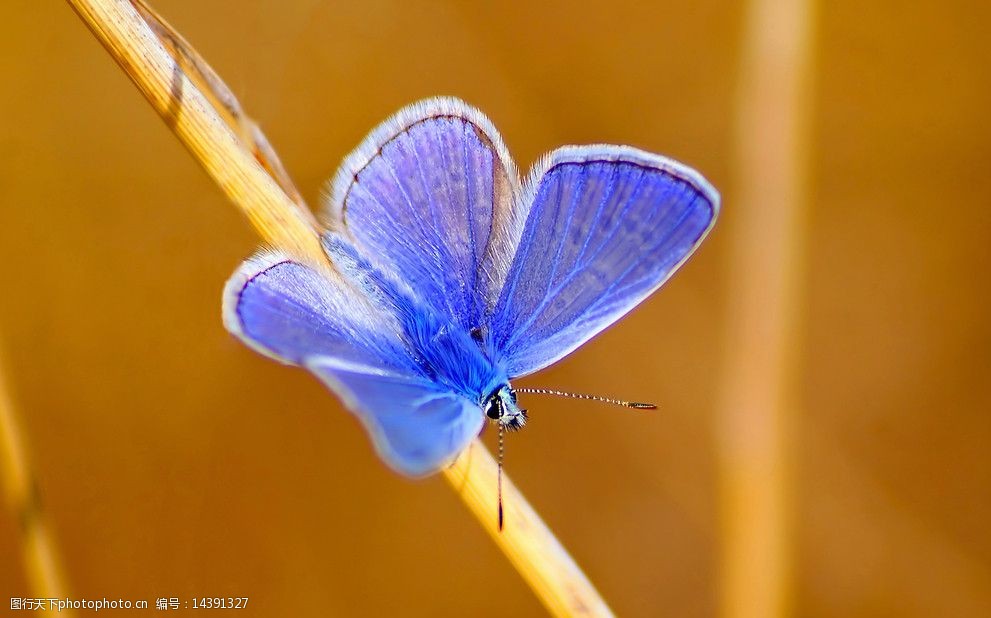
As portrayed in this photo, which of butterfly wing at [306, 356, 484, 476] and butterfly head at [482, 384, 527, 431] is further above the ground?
butterfly wing at [306, 356, 484, 476]

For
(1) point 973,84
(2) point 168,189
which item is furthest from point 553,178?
(1) point 973,84

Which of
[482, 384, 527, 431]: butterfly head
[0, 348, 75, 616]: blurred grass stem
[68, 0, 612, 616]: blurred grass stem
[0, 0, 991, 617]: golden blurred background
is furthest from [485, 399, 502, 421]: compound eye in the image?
[0, 0, 991, 617]: golden blurred background

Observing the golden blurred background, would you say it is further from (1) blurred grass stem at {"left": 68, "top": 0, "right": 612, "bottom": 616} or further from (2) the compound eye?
(1) blurred grass stem at {"left": 68, "top": 0, "right": 612, "bottom": 616}

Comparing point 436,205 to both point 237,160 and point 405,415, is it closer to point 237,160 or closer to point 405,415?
point 237,160

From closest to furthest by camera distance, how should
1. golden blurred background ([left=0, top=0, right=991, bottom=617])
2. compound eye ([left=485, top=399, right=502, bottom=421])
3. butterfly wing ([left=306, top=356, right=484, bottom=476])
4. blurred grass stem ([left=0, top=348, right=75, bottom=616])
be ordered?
butterfly wing ([left=306, top=356, right=484, bottom=476]), blurred grass stem ([left=0, top=348, right=75, bottom=616]), compound eye ([left=485, top=399, right=502, bottom=421]), golden blurred background ([left=0, top=0, right=991, bottom=617])

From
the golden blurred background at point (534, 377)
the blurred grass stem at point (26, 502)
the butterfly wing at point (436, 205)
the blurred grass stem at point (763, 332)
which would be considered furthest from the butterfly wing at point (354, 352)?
the golden blurred background at point (534, 377)

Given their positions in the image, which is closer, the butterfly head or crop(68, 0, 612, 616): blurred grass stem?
crop(68, 0, 612, 616): blurred grass stem

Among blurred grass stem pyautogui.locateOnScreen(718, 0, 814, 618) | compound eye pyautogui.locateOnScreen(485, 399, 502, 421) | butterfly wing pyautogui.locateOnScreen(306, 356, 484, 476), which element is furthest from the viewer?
blurred grass stem pyautogui.locateOnScreen(718, 0, 814, 618)
